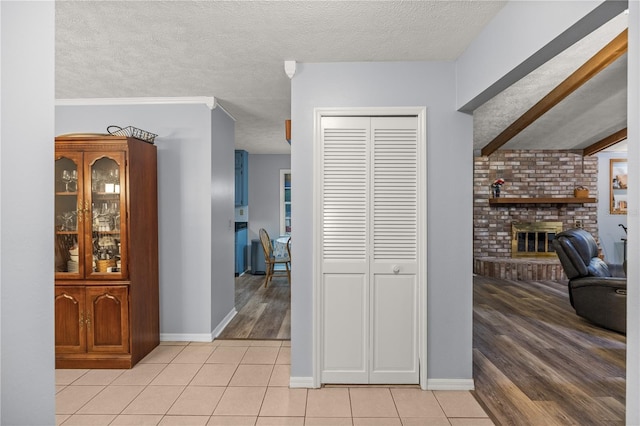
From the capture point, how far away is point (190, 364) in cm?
323

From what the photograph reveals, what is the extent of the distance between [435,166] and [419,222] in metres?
0.45

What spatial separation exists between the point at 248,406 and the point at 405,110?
8.02 ft

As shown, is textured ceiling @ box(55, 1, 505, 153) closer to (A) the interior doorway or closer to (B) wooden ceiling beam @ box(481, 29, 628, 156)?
(B) wooden ceiling beam @ box(481, 29, 628, 156)

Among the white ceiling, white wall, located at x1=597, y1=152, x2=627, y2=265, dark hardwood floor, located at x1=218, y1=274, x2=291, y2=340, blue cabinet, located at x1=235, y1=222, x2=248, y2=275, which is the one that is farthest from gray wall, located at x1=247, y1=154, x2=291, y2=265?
white wall, located at x1=597, y1=152, x2=627, y2=265

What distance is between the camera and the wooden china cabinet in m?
3.14

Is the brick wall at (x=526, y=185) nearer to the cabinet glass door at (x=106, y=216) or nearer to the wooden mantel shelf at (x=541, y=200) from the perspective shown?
the wooden mantel shelf at (x=541, y=200)

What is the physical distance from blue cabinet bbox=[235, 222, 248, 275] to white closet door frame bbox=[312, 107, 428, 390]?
14.8ft

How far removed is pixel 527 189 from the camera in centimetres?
736

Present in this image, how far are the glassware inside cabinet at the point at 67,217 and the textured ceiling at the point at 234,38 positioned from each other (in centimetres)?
79

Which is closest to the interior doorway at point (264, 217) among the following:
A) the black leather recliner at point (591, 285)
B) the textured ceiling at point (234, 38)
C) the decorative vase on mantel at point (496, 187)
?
the textured ceiling at point (234, 38)

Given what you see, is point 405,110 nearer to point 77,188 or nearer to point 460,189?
point 460,189

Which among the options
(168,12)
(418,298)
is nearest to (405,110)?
(418,298)

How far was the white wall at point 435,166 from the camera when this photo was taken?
280cm

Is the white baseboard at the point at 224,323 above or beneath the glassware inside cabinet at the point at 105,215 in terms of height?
beneath
